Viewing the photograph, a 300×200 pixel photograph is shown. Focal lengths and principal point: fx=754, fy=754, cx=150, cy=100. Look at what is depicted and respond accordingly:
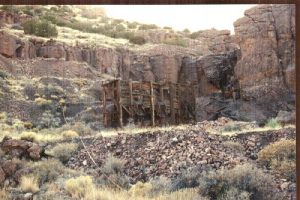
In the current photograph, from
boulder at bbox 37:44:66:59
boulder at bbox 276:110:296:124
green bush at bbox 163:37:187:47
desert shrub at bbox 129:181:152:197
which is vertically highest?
green bush at bbox 163:37:187:47

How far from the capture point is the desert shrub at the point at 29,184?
713cm

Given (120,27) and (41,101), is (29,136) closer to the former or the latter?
(41,101)

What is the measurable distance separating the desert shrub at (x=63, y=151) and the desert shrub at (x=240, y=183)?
129 centimetres

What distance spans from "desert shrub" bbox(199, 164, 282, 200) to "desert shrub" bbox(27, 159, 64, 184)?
137cm

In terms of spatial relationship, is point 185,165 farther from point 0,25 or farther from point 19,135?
point 0,25

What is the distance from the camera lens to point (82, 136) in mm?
7367

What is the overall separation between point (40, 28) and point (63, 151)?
4.01ft

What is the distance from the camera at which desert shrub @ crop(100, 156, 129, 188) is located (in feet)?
23.7

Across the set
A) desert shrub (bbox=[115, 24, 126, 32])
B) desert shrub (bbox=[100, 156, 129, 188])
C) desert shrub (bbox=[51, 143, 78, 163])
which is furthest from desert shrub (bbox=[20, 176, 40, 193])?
desert shrub (bbox=[115, 24, 126, 32])

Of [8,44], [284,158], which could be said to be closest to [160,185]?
[284,158]

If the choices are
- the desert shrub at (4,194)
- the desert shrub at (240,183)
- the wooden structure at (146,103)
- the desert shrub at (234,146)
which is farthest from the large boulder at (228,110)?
the desert shrub at (4,194)

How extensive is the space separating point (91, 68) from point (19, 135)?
0.98 m

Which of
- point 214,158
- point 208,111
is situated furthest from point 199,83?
point 214,158

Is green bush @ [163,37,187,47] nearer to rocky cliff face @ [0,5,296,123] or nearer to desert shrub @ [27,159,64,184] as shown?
rocky cliff face @ [0,5,296,123]
